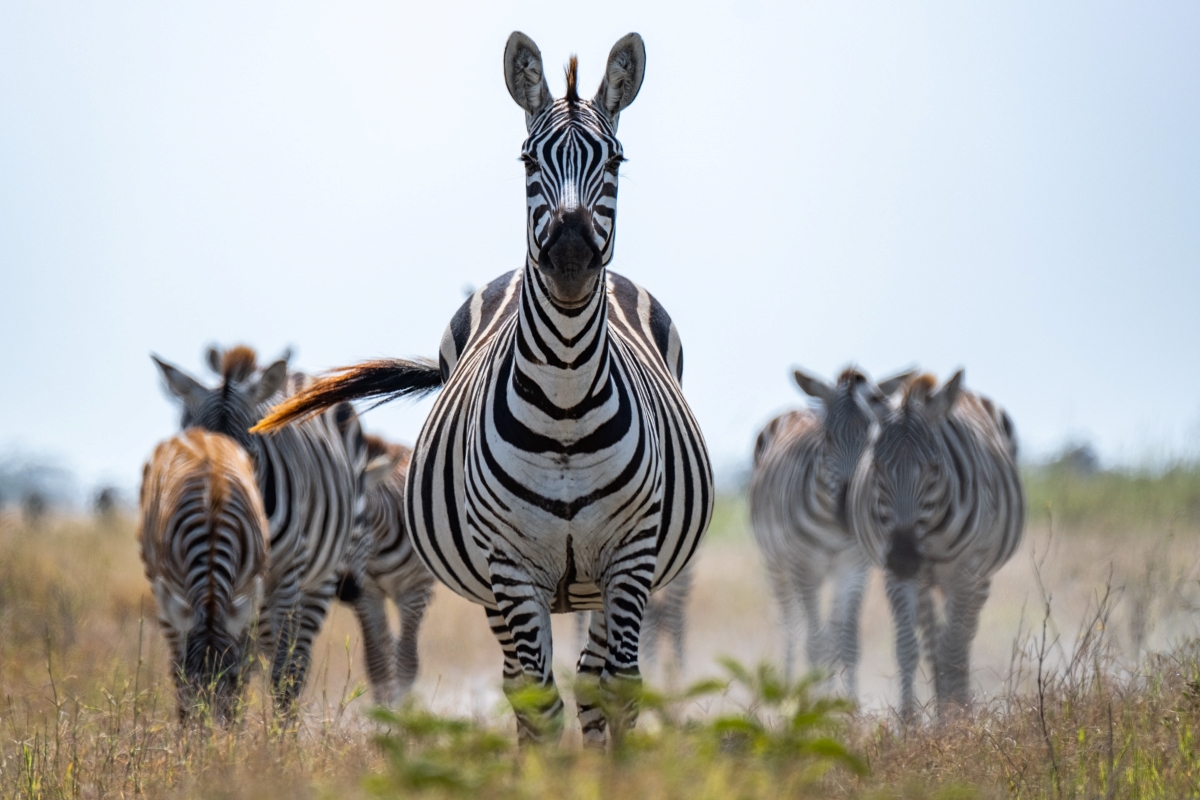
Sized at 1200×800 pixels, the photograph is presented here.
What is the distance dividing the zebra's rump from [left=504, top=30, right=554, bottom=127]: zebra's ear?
2.33 feet

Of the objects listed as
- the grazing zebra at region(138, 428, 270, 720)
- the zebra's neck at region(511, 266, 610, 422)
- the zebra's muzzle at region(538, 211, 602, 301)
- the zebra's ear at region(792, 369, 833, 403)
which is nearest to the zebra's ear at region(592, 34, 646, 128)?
the zebra's neck at region(511, 266, 610, 422)

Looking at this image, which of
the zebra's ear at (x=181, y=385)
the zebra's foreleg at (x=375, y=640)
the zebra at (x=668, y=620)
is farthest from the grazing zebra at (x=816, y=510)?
the zebra's ear at (x=181, y=385)

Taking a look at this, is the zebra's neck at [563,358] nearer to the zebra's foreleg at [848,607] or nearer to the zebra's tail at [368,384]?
the zebra's tail at [368,384]

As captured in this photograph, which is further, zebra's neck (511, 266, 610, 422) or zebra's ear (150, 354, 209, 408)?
zebra's ear (150, 354, 209, 408)

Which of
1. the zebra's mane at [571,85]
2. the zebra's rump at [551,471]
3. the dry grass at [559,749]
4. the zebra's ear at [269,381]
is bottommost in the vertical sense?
the dry grass at [559,749]

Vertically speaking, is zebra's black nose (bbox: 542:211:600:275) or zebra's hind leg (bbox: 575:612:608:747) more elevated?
zebra's black nose (bbox: 542:211:600:275)

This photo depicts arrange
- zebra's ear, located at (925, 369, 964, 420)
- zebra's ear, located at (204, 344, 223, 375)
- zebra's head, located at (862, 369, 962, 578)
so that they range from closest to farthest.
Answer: zebra's ear, located at (204, 344, 223, 375)
zebra's head, located at (862, 369, 962, 578)
zebra's ear, located at (925, 369, 964, 420)

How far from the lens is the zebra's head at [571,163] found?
13.1ft

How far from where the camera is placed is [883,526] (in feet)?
31.8

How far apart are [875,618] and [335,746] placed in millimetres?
12682

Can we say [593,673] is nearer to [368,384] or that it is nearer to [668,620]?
[368,384]

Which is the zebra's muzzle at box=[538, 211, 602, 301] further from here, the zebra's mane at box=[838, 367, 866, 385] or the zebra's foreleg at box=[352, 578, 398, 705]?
the zebra's mane at box=[838, 367, 866, 385]

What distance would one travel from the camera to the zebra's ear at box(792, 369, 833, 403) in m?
12.4

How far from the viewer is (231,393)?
26.6 feet
